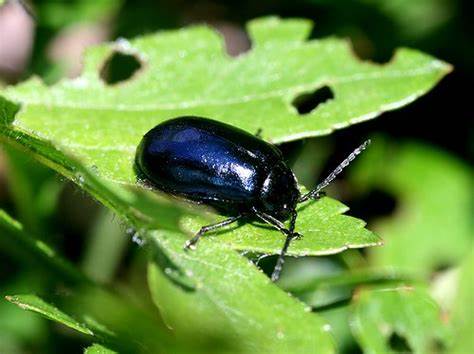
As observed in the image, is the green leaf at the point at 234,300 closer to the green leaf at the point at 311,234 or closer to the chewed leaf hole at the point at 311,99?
the green leaf at the point at 311,234

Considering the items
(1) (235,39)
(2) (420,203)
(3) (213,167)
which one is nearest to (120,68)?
(1) (235,39)

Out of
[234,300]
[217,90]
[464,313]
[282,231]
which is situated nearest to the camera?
[234,300]

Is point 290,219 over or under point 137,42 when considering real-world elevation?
under

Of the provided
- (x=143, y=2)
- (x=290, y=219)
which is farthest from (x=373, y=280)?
(x=143, y=2)

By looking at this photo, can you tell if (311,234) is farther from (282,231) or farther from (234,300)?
(234,300)

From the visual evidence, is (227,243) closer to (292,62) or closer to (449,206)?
(292,62)

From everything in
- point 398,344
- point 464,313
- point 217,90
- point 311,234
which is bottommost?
point 464,313

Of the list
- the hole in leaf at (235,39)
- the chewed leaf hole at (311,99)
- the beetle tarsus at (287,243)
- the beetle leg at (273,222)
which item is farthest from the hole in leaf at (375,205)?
the beetle tarsus at (287,243)
